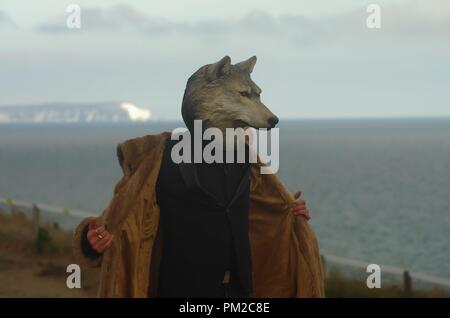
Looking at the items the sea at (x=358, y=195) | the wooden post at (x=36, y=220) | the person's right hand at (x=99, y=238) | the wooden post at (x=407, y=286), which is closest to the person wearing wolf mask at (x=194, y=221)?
the person's right hand at (x=99, y=238)

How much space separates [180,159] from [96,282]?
6.87 m

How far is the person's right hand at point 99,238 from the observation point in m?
3.45

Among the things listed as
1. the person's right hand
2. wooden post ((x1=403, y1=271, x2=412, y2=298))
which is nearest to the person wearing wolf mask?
the person's right hand

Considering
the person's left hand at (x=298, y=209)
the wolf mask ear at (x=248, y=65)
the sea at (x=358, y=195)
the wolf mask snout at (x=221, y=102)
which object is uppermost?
the sea at (x=358, y=195)

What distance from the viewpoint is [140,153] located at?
372 cm

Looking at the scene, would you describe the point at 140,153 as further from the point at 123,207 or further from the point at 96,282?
the point at 96,282

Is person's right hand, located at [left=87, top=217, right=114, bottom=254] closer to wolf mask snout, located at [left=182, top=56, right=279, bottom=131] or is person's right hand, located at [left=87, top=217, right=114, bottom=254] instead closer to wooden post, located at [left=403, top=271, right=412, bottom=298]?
wolf mask snout, located at [left=182, top=56, right=279, bottom=131]

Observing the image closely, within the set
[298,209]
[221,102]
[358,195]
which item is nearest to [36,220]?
[298,209]

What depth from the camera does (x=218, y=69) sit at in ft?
12.0

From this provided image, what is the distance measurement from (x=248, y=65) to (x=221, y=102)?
299 mm

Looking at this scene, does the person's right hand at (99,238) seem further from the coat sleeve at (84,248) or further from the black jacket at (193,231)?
the black jacket at (193,231)

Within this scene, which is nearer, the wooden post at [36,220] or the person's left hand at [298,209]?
the person's left hand at [298,209]

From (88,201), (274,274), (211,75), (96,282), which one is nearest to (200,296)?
(274,274)

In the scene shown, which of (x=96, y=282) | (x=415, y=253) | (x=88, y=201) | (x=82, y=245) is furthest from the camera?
(x=88, y=201)
